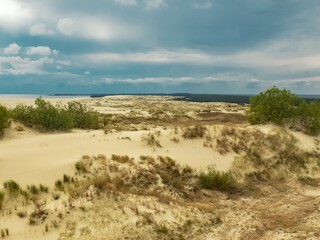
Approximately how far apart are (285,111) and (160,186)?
58.0 ft

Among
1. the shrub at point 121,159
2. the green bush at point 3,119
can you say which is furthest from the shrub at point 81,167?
the green bush at point 3,119

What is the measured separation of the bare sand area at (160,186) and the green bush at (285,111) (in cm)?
362

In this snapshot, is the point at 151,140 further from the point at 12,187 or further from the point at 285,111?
the point at 285,111

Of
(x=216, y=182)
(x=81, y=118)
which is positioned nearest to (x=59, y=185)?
(x=216, y=182)

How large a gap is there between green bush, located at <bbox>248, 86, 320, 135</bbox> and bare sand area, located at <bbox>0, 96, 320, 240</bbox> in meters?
3.62

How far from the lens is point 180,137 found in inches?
617

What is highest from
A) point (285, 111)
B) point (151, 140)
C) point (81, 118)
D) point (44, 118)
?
point (285, 111)

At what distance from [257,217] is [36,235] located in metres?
6.86

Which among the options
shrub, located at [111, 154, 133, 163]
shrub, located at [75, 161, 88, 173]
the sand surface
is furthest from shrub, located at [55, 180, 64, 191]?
shrub, located at [111, 154, 133, 163]

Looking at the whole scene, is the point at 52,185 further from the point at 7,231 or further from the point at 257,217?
the point at 257,217

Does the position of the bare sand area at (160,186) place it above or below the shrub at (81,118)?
below

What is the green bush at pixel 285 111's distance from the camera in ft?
67.5

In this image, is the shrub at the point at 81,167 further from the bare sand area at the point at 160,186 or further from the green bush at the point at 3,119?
the green bush at the point at 3,119

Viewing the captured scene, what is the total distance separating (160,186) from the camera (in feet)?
30.9
